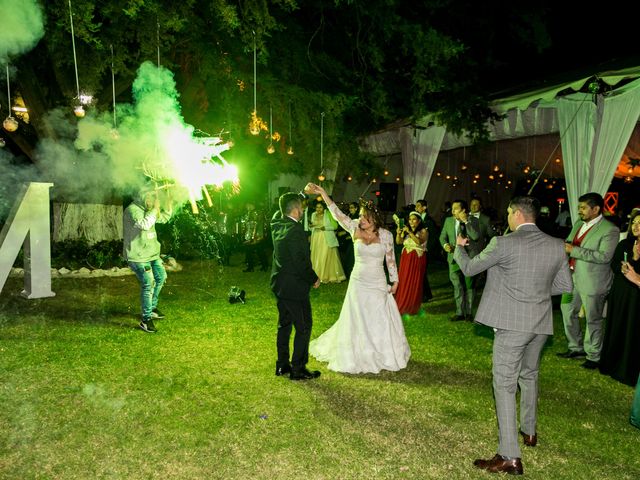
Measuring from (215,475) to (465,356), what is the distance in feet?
13.7

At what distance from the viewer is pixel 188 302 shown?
10.4m

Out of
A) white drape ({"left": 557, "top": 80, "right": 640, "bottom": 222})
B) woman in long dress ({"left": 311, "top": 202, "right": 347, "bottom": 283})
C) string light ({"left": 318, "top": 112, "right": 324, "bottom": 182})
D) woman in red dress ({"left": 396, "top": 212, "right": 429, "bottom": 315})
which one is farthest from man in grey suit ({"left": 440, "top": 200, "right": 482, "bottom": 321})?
string light ({"left": 318, "top": 112, "right": 324, "bottom": 182})

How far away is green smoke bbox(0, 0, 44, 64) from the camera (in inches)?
420

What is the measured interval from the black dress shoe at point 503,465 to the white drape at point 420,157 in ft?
31.0

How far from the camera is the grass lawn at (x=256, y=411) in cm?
416

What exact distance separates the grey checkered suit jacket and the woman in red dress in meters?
5.50

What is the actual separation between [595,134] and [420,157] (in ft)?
16.1

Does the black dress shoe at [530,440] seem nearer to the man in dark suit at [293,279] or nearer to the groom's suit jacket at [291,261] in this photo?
the man in dark suit at [293,279]

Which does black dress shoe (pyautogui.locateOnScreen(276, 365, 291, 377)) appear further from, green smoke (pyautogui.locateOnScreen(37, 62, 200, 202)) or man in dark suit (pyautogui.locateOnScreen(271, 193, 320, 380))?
green smoke (pyautogui.locateOnScreen(37, 62, 200, 202))

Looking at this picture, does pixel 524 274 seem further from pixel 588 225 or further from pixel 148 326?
pixel 148 326

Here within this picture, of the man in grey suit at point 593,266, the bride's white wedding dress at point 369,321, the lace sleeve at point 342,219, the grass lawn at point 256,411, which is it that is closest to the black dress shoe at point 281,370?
the grass lawn at point 256,411

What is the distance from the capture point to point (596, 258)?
631 cm

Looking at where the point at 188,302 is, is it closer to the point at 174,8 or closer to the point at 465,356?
the point at 465,356

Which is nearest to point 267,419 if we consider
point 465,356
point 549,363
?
point 465,356
